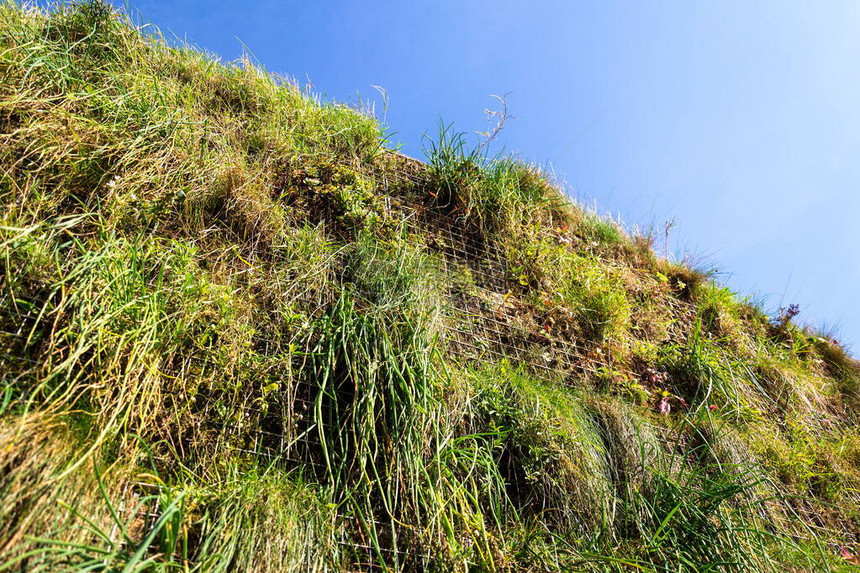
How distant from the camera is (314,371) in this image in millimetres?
2361

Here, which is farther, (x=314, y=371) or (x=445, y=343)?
(x=445, y=343)

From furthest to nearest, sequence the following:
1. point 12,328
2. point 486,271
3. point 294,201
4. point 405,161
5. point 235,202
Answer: point 405,161 → point 486,271 → point 294,201 → point 235,202 → point 12,328

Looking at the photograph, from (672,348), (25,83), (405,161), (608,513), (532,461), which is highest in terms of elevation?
(405,161)

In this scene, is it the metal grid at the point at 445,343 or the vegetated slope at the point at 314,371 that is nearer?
the vegetated slope at the point at 314,371

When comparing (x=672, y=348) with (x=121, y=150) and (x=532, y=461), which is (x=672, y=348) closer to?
(x=532, y=461)

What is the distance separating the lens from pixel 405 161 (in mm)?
3996

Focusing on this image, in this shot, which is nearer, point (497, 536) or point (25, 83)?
point (497, 536)

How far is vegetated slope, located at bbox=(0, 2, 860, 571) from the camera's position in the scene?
5.79 feet

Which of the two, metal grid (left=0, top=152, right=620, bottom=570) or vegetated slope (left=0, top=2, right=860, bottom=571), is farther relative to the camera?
metal grid (left=0, top=152, right=620, bottom=570)

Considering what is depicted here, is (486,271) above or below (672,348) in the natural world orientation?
above

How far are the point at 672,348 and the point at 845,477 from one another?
3.86 ft

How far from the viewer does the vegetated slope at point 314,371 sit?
5.79ft

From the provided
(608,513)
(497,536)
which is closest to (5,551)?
(497,536)

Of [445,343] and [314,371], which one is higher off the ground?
[445,343]
